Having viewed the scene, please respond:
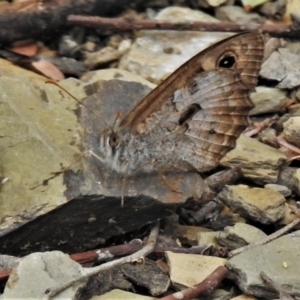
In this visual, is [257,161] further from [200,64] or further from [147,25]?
[147,25]

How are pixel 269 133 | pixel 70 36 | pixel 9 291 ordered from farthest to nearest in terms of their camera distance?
pixel 70 36 < pixel 269 133 < pixel 9 291

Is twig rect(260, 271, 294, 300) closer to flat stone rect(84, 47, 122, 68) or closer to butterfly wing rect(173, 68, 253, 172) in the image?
butterfly wing rect(173, 68, 253, 172)

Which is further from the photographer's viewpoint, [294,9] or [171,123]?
[294,9]

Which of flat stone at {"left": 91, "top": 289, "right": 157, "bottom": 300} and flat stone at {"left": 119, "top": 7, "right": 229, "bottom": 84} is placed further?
flat stone at {"left": 119, "top": 7, "right": 229, "bottom": 84}

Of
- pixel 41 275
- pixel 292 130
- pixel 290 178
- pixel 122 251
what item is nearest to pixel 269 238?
pixel 290 178

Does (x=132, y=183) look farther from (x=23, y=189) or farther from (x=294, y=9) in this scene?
(x=294, y=9)

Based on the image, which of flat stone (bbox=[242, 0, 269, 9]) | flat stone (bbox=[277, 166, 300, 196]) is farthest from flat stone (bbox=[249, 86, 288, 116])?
flat stone (bbox=[242, 0, 269, 9])

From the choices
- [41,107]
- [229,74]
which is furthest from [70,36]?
[229,74]
